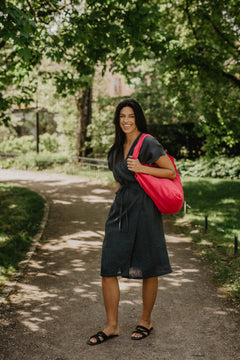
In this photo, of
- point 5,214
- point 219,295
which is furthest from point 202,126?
point 219,295

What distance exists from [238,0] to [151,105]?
451 inches

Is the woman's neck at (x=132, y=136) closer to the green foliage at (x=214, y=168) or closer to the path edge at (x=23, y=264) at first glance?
the path edge at (x=23, y=264)

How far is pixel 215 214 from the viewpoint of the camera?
9391 millimetres

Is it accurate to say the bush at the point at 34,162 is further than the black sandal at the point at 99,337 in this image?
Yes

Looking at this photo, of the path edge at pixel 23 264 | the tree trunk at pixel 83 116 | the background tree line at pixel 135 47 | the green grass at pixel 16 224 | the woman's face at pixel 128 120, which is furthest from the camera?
the tree trunk at pixel 83 116

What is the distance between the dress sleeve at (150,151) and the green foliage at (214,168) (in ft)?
44.1

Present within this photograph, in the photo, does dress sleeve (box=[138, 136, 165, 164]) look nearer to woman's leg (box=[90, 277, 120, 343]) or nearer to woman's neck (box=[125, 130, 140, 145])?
woman's neck (box=[125, 130, 140, 145])

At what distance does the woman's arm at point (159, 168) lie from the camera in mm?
3387

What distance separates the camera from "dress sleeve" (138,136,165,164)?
11.2 feet

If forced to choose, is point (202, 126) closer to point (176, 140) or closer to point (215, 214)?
point (215, 214)

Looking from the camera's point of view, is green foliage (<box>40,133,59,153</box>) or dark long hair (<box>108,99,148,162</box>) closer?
dark long hair (<box>108,99,148,162</box>)

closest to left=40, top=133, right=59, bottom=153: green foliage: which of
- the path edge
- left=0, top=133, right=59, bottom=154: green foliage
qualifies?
left=0, top=133, right=59, bottom=154: green foliage

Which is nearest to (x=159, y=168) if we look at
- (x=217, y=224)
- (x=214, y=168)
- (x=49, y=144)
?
(x=217, y=224)

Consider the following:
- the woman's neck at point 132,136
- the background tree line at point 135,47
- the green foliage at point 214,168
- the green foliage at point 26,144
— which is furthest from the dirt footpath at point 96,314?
the green foliage at point 26,144
